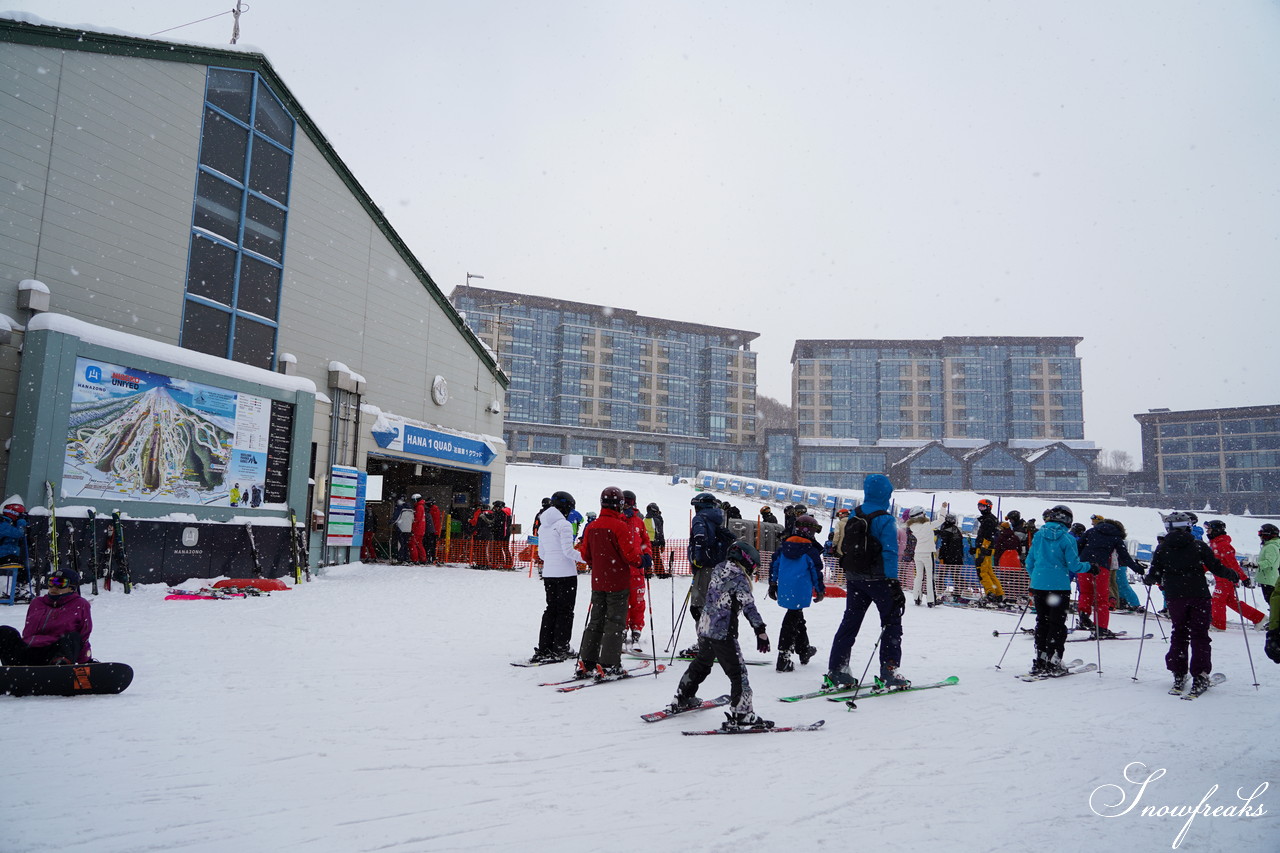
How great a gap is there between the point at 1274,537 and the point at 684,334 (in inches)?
3032

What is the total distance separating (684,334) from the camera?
86500 millimetres

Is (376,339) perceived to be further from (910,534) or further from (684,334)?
(684,334)

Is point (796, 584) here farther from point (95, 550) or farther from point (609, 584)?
point (95, 550)

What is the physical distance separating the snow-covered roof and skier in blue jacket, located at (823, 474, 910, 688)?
1211cm

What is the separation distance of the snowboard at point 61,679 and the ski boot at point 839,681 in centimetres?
554

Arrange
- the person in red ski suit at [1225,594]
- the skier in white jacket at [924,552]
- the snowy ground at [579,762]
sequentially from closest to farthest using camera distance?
1. the snowy ground at [579,762]
2. the person in red ski suit at [1225,594]
3. the skier in white jacket at [924,552]

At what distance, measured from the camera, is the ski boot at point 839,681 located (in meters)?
6.34

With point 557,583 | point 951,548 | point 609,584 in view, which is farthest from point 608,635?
point 951,548

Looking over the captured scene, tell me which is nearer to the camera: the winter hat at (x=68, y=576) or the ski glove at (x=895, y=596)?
the winter hat at (x=68, y=576)

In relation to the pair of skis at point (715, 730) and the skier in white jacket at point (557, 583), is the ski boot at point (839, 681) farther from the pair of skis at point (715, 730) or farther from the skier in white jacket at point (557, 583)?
the skier in white jacket at point (557, 583)

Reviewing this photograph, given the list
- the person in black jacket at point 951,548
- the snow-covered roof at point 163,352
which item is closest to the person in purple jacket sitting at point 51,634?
the snow-covered roof at point 163,352

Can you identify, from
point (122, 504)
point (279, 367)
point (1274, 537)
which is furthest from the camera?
point (279, 367)

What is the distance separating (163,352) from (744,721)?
12.5 metres

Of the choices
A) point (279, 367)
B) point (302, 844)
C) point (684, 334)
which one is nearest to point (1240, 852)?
point (302, 844)
